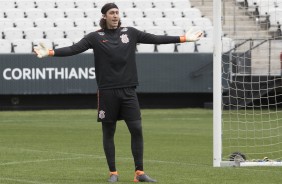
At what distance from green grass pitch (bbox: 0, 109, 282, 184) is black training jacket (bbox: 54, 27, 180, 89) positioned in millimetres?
1238

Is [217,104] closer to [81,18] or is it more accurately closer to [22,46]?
[22,46]

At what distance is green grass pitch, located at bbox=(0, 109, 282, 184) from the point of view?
12.2m

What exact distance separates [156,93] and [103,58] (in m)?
19.3

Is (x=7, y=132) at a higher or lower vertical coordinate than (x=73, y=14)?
lower

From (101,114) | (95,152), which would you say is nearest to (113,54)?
(101,114)

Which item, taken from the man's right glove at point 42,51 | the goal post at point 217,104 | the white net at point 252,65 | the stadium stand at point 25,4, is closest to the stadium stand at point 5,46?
the stadium stand at point 25,4

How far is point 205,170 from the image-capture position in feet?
43.2

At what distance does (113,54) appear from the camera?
1170 cm

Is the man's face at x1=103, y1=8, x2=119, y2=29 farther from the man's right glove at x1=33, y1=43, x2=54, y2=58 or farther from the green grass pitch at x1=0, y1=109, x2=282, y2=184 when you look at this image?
the green grass pitch at x1=0, y1=109, x2=282, y2=184

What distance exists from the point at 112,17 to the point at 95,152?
18.0 feet

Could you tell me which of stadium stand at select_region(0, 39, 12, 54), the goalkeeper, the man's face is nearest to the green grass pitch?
the goalkeeper

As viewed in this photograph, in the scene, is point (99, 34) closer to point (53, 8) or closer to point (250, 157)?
point (250, 157)

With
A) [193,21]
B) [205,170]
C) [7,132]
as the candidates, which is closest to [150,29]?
[193,21]

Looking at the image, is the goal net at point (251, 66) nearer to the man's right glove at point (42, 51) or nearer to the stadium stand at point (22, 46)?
the stadium stand at point (22, 46)
